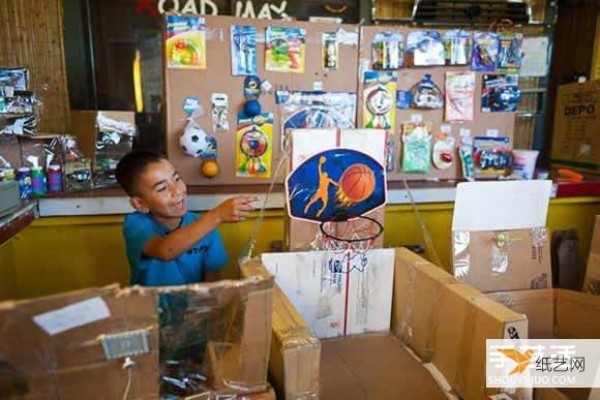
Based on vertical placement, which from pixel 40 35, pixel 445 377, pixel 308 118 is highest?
pixel 40 35

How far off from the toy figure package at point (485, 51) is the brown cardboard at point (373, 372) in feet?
3.90

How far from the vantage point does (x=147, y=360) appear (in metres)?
0.64

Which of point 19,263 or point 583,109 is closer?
point 19,263

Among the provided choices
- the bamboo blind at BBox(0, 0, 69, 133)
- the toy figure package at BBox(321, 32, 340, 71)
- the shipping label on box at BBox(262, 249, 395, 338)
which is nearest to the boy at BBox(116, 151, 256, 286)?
the shipping label on box at BBox(262, 249, 395, 338)

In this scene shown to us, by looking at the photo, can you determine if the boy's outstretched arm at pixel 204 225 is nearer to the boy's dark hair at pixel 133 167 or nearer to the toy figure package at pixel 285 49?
the boy's dark hair at pixel 133 167

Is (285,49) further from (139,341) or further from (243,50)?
(139,341)

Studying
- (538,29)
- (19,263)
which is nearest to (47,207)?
(19,263)

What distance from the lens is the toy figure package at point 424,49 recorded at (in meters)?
1.75

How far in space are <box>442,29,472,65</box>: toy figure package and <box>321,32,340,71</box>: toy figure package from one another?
43 cm

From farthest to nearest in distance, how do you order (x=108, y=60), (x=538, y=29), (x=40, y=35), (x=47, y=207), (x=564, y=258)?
(x=538, y=29)
(x=108, y=60)
(x=40, y=35)
(x=564, y=258)
(x=47, y=207)

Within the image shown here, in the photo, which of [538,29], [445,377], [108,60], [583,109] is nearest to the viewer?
[445,377]

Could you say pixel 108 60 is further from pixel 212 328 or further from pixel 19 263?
pixel 212 328

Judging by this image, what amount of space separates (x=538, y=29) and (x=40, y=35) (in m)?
3.01

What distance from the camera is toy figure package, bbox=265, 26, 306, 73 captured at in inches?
64.4
